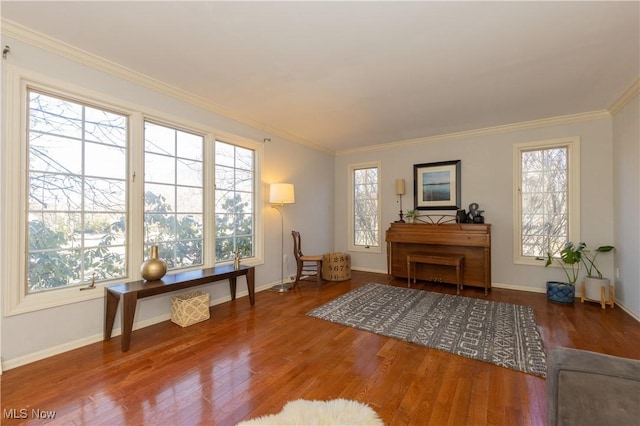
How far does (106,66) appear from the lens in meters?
2.52

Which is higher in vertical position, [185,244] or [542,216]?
[542,216]

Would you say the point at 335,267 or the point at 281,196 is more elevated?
the point at 281,196

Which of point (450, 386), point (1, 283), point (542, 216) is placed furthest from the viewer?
point (542, 216)

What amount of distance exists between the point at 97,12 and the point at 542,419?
3801mm

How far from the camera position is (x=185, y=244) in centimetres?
326

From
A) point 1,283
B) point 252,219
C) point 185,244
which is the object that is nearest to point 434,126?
point 252,219

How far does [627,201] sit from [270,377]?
4351mm

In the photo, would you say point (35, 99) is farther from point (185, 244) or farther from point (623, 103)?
point (623, 103)

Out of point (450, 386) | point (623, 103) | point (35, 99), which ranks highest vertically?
point (623, 103)

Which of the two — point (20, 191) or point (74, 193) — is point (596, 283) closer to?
point (74, 193)

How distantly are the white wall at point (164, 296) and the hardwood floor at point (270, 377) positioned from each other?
164 millimetres

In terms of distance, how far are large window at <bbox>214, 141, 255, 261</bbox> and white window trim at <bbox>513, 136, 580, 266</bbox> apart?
158 inches

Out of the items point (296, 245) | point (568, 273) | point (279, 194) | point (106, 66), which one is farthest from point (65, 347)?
point (568, 273)

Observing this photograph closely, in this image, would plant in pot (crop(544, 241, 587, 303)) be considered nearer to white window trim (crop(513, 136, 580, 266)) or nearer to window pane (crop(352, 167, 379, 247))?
white window trim (crop(513, 136, 580, 266))
